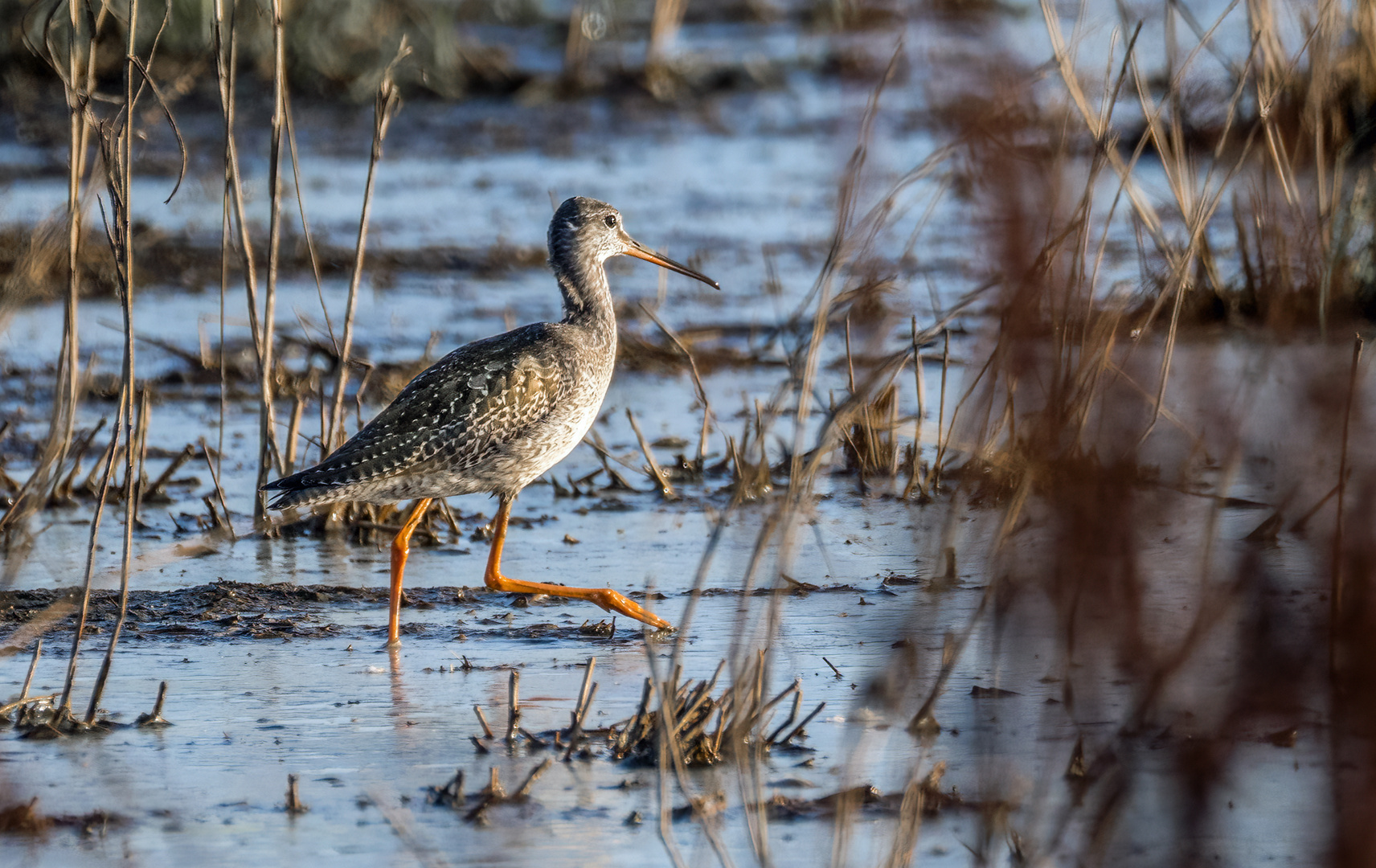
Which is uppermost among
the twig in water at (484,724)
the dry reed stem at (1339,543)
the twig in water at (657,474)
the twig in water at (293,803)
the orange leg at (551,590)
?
the dry reed stem at (1339,543)

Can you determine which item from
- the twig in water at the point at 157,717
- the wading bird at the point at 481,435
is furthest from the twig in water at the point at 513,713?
the wading bird at the point at 481,435

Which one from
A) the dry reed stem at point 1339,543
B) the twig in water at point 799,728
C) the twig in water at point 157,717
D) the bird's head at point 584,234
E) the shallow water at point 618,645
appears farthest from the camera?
the bird's head at point 584,234

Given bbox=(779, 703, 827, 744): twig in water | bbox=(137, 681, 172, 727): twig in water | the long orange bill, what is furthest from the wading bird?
bbox=(779, 703, 827, 744): twig in water

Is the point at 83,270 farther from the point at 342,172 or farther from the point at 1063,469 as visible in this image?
the point at 1063,469

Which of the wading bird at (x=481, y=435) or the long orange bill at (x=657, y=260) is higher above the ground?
the long orange bill at (x=657, y=260)

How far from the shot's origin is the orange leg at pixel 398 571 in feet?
17.7

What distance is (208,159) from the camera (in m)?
15.3

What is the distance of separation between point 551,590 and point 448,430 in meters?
0.67

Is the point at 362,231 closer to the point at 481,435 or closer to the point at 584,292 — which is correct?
the point at 481,435

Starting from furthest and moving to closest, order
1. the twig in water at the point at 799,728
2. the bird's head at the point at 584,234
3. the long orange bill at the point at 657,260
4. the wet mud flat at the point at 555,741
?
the long orange bill at the point at 657,260, the bird's head at the point at 584,234, the twig in water at the point at 799,728, the wet mud flat at the point at 555,741

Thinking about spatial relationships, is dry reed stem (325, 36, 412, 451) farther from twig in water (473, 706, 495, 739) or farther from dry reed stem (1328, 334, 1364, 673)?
dry reed stem (1328, 334, 1364, 673)

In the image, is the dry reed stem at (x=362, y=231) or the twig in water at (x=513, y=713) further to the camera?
the dry reed stem at (x=362, y=231)

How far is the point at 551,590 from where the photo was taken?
576 cm

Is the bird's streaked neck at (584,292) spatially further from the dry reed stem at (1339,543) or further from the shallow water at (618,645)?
the dry reed stem at (1339,543)
